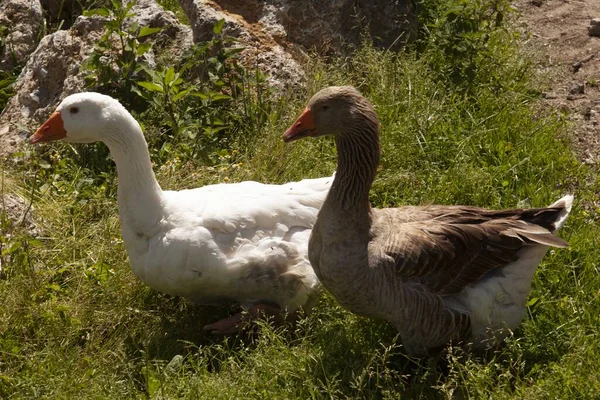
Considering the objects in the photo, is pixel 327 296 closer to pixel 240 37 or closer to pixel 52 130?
pixel 52 130

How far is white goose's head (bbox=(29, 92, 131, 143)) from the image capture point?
478cm

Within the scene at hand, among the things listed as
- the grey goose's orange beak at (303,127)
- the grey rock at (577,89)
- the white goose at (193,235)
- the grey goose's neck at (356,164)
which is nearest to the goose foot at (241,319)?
the white goose at (193,235)

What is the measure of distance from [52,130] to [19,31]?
2.86 m

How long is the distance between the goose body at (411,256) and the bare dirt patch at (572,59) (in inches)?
75.4

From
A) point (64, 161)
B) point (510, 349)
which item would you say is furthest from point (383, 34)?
point (510, 349)

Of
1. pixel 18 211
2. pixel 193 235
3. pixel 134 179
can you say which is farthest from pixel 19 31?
pixel 193 235

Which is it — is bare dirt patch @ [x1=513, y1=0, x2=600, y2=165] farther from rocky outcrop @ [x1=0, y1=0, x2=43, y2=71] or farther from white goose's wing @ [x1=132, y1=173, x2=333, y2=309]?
rocky outcrop @ [x1=0, y1=0, x2=43, y2=71]

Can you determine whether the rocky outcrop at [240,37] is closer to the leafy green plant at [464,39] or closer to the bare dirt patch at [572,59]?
the leafy green plant at [464,39]

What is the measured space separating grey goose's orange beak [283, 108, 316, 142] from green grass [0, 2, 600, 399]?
107cm

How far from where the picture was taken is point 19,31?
7.36m

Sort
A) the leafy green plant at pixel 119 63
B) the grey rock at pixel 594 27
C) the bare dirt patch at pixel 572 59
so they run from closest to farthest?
the leafy green plant at pixel 119 63
the bare dirt patch at pixel 572 59
the grey rock at pixel 594 27

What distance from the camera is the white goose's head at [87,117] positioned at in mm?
4781

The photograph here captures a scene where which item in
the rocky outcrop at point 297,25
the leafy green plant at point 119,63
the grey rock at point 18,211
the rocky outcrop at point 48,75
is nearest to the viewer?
the grey rock at point 18,211

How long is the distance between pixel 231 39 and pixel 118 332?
2.50 metres
